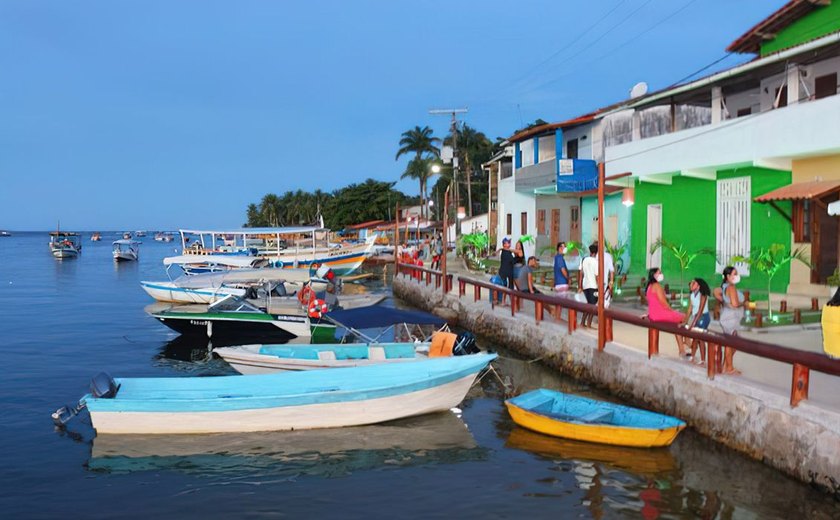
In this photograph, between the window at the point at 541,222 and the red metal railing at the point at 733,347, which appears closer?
the red metal railing at the point at 733,347

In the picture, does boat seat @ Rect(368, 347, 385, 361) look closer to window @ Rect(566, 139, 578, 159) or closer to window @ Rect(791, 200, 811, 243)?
window @ Rect(791, 200, 811, 243)

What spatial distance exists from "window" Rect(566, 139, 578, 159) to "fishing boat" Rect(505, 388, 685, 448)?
2198cm

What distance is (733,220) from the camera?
19453 mm

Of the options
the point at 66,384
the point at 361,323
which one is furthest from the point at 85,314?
the point at 361,323

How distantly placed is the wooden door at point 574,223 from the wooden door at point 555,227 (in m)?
1.15

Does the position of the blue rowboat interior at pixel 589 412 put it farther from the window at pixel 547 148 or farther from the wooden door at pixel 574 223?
the window at pixel 547 148

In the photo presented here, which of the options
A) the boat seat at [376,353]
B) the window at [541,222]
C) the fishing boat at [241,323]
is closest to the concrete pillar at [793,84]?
the boat seat at [376,353]

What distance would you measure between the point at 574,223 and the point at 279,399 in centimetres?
2304

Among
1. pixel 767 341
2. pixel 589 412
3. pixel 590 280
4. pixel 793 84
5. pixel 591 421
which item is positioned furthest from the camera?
pixel 793 84

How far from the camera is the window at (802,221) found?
1738 centimetres

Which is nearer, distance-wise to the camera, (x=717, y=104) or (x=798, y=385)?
(x=798, y=385)

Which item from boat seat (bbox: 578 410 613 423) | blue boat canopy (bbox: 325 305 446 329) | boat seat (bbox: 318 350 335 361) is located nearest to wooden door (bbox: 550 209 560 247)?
blue boat canopy (bbox: 325 305 446 329)

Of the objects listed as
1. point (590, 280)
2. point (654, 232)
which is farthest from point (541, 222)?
point (590, 280)

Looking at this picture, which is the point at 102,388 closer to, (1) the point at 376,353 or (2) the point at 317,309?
(1) the point at 376,353
